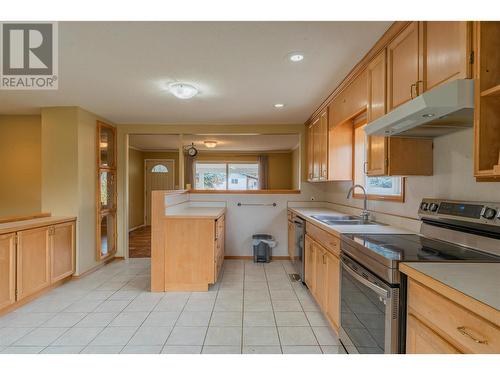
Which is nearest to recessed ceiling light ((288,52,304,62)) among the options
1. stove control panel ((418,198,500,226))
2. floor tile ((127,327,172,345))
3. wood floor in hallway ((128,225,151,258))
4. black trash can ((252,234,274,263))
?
stove control panel ((418,198,500,226))

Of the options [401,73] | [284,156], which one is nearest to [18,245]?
[401,73]

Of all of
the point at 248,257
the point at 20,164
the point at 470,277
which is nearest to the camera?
the point at 470,277

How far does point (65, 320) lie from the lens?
95.1 inches

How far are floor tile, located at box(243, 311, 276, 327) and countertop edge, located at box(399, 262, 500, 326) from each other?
1520mm

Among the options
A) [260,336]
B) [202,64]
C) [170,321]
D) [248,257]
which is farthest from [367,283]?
[248,257]

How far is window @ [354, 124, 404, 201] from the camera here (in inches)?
93.6

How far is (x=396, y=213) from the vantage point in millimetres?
2285

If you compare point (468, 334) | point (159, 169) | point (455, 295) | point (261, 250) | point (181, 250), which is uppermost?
point (159, 169)

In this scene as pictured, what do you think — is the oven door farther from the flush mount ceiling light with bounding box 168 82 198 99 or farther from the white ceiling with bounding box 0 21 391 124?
the flush mount ceiling light with bounding box 168 82 198 99

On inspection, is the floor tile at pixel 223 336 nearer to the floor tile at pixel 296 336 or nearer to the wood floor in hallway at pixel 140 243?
the floor tile at pixel 296 336

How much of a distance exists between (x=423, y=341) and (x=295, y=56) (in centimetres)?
201

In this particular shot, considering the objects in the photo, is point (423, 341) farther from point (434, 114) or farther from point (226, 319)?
point (226, 319)

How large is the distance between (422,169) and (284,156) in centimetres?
655
